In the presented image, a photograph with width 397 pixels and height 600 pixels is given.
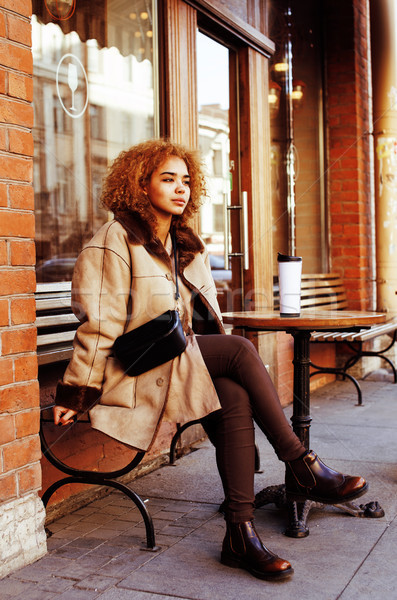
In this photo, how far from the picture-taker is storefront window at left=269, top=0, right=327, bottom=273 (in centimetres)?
633

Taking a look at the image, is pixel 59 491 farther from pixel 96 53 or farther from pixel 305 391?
pixel 96 53

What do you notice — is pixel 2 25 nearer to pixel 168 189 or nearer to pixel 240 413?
pixel 168 189

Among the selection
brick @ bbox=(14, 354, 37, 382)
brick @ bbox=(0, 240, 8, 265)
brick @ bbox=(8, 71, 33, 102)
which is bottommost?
brick @ bbox=(14, 354, 37, 382)

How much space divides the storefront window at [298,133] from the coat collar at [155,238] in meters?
2.77

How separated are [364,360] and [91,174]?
3.85 meters

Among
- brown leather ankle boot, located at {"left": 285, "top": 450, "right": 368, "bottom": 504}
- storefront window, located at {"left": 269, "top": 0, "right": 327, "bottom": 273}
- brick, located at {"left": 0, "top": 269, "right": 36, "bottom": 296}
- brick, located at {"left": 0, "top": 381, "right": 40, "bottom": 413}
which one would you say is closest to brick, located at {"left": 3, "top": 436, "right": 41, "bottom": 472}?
brick, located at {"left": 0, "top": 381, "right": 40, "bottom": 413}

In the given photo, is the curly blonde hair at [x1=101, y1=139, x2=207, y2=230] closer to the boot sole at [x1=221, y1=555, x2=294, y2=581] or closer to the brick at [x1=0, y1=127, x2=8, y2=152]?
the brick at [x1=0, y1=127, x2=8, y2=152]

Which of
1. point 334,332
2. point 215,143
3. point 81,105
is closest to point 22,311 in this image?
point 81,105

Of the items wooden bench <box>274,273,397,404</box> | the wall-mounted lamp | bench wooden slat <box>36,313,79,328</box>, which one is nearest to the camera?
bench wooden slat <box>36,313,79,328</box>

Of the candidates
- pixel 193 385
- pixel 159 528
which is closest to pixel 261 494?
pixel 159 528

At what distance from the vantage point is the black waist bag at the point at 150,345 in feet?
9.04

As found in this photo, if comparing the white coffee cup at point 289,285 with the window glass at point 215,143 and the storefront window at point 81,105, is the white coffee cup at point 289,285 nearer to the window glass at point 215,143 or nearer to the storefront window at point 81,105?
the storefront window at point 81,105

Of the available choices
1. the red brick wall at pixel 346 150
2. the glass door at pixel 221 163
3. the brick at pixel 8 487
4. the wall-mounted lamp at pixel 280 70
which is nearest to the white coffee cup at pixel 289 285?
the brick at pixel 8 487

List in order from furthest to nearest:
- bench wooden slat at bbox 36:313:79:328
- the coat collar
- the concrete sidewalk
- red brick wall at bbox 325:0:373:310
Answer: red brick wall at bbox 325:0:373:310 < bench wooden slat at bbox 36:313:79:328 < the coat collar < the concrete sidewalk
